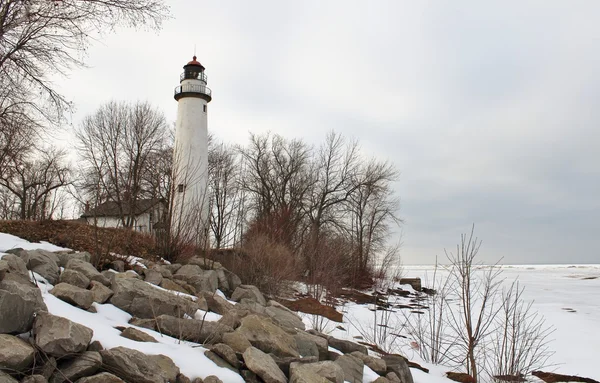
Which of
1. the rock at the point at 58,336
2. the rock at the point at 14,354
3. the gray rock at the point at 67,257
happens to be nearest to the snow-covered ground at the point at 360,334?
the rock at the point at 58,336

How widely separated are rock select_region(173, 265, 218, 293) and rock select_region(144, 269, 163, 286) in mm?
595

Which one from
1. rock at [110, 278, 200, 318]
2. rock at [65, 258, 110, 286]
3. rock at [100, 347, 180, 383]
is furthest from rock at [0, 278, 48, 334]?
rock at [65, 258, 110, 286]

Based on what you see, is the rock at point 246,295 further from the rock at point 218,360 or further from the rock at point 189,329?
the rock at point 218,360

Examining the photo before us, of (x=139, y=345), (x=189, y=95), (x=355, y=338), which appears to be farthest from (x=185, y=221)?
(x=189, y=95)

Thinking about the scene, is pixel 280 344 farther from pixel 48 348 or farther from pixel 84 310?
pixel 48 348

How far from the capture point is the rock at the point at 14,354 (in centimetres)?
286

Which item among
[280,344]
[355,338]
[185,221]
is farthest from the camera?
[185,221]

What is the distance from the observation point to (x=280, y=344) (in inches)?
189

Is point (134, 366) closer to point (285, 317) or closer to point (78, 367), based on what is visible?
point (78, 367)

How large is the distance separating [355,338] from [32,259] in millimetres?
6202

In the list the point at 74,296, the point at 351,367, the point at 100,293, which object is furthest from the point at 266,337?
the point at 74,296

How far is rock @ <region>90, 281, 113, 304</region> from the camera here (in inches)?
184

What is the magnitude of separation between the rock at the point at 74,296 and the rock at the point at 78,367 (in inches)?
45.3

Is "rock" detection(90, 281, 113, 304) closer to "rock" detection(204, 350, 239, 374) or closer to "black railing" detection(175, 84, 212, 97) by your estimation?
"rock" detection(204, 350, 239, 374)
